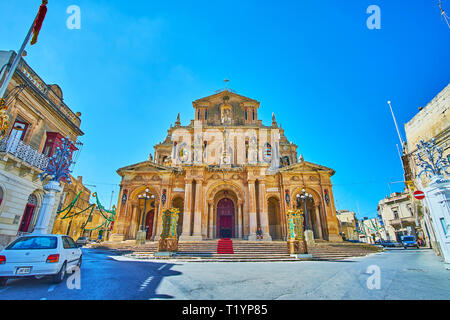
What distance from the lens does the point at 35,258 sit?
5.35 metres

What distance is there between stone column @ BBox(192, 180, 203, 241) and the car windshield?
1601 centimetres

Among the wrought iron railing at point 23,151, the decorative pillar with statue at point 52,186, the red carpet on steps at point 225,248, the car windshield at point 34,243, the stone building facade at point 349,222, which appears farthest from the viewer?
the stone building facade at point 349,222

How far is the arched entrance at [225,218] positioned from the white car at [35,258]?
19396 mm

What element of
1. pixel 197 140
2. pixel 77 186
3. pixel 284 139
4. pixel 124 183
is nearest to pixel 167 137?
pixel 197 140

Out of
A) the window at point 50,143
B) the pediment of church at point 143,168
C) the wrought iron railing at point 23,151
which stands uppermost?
the pediment of church at point 143,168

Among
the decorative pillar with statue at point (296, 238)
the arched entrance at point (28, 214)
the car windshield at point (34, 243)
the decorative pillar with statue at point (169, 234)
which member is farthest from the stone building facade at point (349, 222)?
the car windshield at point (34, 243)

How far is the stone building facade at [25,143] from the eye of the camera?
1134 cm

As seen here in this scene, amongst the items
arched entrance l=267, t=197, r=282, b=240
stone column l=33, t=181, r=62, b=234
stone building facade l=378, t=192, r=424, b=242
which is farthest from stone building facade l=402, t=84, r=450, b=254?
stone building facade l=378, t=192, r=424, b=242

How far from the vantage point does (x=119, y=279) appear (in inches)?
249

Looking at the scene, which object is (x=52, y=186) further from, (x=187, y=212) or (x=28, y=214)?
(x=187, y=212)

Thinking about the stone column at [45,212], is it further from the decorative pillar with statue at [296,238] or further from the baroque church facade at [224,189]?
the decorative pillar with statue at [296,238]

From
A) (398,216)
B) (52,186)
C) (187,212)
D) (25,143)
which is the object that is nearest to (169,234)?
(187,212)

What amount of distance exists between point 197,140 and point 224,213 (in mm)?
10022

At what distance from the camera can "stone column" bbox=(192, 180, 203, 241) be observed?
70.1 feet
